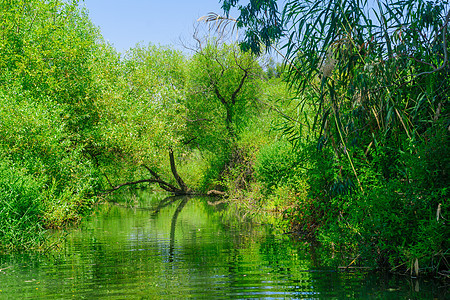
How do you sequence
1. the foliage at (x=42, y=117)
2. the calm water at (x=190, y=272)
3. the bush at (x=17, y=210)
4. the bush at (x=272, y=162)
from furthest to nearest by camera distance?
the bush at (x=272, y=162), the foliage at (x=42, y=117), the bush at (x=17, y=210), the calm water at (x=190, y=272)

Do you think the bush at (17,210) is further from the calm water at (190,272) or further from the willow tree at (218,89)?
the willow tree at (218,89)

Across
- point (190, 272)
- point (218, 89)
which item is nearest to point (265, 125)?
point (218, 89)

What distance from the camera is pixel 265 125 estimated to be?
1218 inches

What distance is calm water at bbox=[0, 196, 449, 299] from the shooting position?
28.0 ft

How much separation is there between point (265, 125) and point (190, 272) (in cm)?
2101

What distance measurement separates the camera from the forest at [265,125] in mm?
9375

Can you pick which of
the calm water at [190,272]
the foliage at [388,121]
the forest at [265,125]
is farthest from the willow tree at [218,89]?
the foliage at [388,121]

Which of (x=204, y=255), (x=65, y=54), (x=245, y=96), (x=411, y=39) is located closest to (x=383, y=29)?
(x=411, y=39)

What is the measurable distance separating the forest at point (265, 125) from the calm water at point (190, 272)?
864 millimetres

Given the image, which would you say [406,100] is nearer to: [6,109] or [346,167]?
[346,167]

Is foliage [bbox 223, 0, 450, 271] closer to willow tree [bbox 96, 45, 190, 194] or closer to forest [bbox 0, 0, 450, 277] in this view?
forest [bbox 0, 0, 450, 277]

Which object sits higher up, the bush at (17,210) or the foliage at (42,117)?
the foliage at (42,117)

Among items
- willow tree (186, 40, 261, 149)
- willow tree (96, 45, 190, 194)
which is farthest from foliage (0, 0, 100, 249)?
willow tree (186, 40, 261, 149)

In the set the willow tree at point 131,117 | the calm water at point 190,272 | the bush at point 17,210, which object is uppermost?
the willow tree at point 131,117
